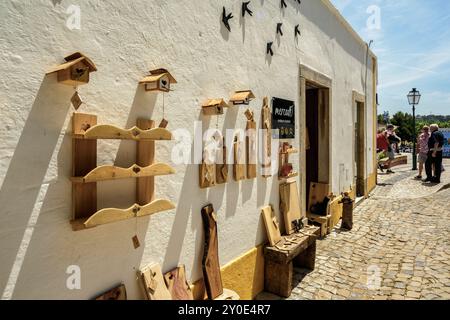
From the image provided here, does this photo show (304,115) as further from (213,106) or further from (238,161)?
(213,106)

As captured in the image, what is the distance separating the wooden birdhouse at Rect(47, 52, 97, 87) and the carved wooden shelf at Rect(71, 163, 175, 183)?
0.53m

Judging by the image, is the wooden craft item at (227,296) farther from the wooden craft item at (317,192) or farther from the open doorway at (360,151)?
the open doorway at (360,151)

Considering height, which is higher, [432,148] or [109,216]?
[432,148]

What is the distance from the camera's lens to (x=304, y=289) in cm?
396

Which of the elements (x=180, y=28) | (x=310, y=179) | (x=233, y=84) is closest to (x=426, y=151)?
(x=310, y=179)

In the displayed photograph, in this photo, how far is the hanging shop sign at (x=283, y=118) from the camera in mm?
4219

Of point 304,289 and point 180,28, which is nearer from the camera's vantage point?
point 180,28

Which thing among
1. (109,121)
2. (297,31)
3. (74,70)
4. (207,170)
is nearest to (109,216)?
(109,121)

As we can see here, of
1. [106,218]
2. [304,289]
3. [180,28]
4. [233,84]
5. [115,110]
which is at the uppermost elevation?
[180,28]

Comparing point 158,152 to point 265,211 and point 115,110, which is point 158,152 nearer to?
point 115,110

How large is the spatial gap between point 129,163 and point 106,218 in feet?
1.65

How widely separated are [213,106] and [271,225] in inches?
77.2

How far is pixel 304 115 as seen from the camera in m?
5.09

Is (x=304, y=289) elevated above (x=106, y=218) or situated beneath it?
situated beneath
